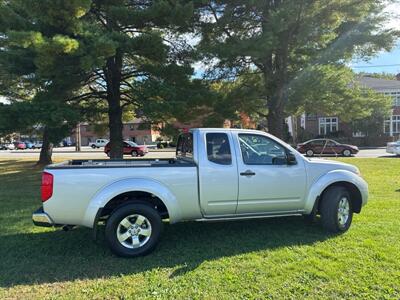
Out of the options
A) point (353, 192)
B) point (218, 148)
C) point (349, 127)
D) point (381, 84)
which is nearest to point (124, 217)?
point (218, 148)

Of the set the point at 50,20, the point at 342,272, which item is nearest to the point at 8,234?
the point at 342,272

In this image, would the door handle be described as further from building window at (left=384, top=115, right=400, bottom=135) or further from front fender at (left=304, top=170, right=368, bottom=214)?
A: building window at (left=384, top=115, right=400, bottom=135)

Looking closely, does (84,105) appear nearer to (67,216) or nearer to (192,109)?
(192,109)

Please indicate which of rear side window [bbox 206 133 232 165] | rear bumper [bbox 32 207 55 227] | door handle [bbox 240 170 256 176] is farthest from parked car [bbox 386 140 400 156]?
rear bumper [bbox 32 207 55 227]

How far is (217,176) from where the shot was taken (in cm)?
572

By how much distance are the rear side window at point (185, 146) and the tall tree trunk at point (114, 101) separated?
26.8ft

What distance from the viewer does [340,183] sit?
645 cm

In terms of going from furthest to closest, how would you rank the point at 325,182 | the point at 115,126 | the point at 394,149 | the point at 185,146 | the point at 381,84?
the point at 381,84 → the point at 394,149 → the point at 115,126 → the point at 185,146 → the point at 325,182

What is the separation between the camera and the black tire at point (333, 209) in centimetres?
619

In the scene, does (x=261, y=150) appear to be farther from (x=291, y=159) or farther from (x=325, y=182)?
(x=325, y=182)

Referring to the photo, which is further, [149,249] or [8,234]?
[8,234]

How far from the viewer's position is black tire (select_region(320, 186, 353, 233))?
244 inches

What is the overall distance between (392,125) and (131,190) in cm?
4908

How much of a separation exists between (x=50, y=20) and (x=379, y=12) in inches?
490
